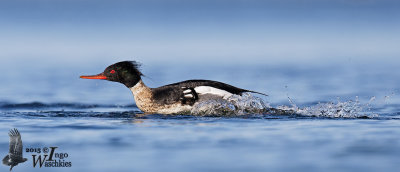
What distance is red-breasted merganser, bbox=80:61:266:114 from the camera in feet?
37.0

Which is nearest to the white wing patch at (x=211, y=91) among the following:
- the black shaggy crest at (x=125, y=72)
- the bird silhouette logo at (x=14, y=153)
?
the black shaggy crest at (x=125, y=72)

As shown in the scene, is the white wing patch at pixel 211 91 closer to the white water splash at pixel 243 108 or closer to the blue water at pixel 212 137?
the white water splash at pixel 243 108

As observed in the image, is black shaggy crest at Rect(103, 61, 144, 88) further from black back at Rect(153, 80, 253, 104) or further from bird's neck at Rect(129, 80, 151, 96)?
black back at Rect(153, 80, 253, 104)

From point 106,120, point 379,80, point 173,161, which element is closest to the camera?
point 173,161

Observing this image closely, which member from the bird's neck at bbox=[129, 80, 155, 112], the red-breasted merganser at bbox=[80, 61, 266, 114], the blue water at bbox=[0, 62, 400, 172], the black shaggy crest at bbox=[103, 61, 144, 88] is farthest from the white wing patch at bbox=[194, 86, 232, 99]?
the black shaggy crest at bbox=[103, 61, 144, 88]

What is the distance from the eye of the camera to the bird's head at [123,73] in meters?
11.7

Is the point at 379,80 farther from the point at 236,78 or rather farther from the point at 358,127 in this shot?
the point at 358,127

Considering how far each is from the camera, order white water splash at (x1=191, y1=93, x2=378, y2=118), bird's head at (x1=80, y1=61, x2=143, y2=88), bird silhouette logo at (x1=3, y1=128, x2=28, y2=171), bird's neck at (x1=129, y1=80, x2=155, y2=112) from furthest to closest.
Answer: bird's head at (x1=80, y1=61, x2=143, y2=88) → bird's neck at (x1=129, y1=80, x2=155, y2=112) → white water splash at (x1=191, y1=93, x2=378, y2=118) → bird silhouette logo at (x1=3, y1=128, x2=28, y2=171)

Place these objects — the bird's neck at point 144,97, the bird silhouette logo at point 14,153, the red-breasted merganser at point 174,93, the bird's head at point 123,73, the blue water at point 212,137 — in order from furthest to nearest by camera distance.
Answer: the bird's head at point 123,73 < the bird's neck at point 144,97 < the red-breasted merganser at point 174,93 < the bird silhouette logo at point 14,153 < the blue water at point 212,137

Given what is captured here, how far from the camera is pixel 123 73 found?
1184 centimetres

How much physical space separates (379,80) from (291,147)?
39.7 ft

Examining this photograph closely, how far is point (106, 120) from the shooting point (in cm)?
1044

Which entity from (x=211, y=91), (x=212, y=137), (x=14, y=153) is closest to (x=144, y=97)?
(x=211, y=91)

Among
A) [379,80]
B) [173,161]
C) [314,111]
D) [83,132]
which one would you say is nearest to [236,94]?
[314,111]
